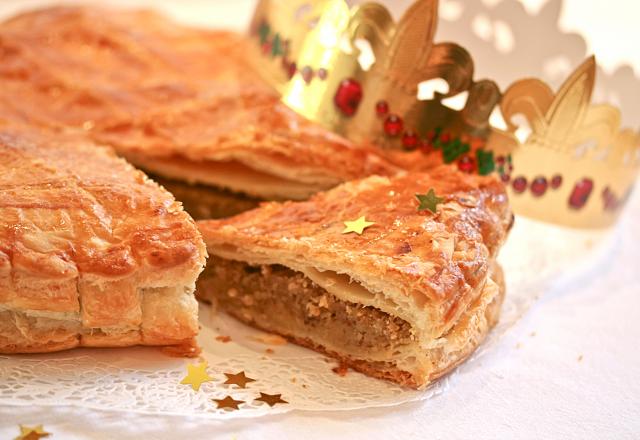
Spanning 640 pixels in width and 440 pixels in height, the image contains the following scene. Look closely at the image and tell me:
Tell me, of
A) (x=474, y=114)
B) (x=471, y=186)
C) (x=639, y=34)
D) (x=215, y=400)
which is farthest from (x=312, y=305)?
(x=639, y=34)

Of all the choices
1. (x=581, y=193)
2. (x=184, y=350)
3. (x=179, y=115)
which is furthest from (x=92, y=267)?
(x=581, y=193)

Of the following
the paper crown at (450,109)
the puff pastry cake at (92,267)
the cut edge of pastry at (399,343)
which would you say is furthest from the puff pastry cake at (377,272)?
the puff pastry cake at (92,267)

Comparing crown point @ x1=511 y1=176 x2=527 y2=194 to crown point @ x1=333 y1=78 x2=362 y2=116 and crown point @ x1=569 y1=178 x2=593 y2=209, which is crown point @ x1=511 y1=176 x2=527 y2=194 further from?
crown point @ x1=333 y1=78 x2=362 y2=116

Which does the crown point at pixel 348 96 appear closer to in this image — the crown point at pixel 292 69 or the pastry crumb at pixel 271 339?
the crown point at pixel 292 69

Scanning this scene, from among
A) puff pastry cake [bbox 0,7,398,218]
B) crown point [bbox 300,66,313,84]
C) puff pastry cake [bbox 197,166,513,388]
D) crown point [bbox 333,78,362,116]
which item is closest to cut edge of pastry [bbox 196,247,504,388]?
puff pastry cake [bbox 197,166,513,388]

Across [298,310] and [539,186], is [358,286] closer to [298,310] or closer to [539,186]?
[298,310]

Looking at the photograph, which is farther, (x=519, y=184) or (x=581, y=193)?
(x=581, y=193)
